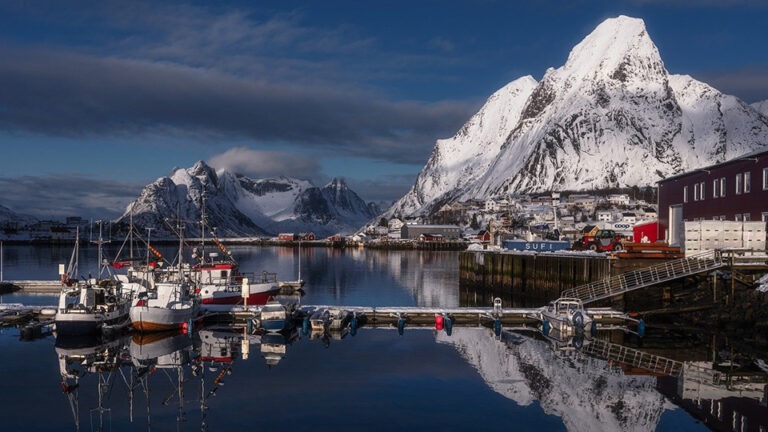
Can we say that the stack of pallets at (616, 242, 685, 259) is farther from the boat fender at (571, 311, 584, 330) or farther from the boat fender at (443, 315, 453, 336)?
the boat fender at (443, 315, 453, 336)

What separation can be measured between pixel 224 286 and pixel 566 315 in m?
28.2

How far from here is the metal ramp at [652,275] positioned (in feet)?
162

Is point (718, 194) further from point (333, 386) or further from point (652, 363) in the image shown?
point (333, 386)

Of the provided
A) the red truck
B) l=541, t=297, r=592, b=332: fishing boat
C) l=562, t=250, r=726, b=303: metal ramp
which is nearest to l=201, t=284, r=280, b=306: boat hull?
l=541, t=297, r=592, b=332: fishing boat

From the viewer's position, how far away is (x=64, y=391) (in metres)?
31.6

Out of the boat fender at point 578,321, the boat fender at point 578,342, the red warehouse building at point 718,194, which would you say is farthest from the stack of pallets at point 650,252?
the boat fender at point 578,342

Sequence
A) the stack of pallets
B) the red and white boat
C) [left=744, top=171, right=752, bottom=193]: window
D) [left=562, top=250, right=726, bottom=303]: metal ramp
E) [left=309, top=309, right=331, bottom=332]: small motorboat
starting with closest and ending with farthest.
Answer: [left=309, top=309, right=331, bottom=332]: small motorboat
[left=562, top=250, right=726, bottom=303]: metal ramp
the stack of pallets
[left=744, top=171, right=752, bottom=193]: window
the red and white boat

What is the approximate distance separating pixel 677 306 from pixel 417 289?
126 ft

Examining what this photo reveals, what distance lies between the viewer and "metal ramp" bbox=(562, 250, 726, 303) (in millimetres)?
49500

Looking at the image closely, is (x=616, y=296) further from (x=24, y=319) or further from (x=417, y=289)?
(x=24, y=319)

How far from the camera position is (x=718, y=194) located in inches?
2411

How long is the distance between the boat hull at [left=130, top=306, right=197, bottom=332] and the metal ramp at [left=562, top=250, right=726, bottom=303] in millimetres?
27071

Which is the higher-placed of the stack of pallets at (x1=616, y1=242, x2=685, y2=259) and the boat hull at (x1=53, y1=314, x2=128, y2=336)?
the stack of pallets at (x1=616, y1=242, x2=685, y2=259)

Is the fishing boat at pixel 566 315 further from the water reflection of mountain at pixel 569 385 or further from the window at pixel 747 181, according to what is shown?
the window at pixel 747 181
